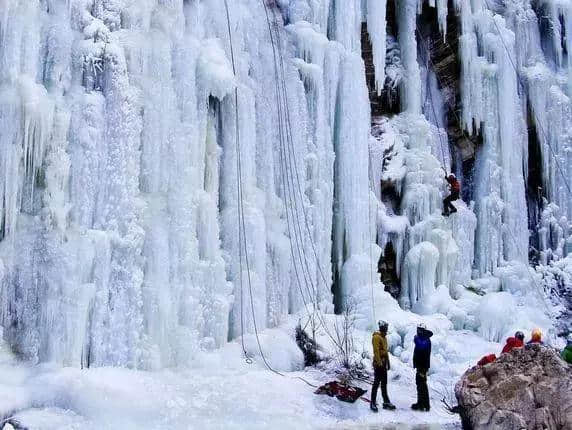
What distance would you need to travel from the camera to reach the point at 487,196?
1661cm

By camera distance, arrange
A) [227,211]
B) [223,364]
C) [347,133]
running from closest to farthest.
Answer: [223,364] → [227,211] → [347,133]

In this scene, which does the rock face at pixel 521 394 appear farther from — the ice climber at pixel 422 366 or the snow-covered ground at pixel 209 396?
the ice climber at pixel 422 366

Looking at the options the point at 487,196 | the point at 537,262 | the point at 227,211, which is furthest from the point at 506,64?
the point at 227,211

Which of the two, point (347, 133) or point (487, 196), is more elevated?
point (347, 133)

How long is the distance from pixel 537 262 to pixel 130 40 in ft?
35.9

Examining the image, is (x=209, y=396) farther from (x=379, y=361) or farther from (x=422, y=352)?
(x=422, y=352)

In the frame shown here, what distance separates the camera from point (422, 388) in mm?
9281

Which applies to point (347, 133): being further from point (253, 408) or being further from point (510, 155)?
point (253, 408)

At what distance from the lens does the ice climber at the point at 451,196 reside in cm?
1530

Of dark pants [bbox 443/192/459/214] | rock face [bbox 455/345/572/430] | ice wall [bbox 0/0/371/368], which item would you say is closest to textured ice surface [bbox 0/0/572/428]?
ice wall [bbox 0/0/371/368]

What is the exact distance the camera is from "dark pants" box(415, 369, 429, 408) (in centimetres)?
921

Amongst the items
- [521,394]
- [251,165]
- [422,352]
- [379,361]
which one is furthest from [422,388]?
[251,165]

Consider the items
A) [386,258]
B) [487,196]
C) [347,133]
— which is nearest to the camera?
[347,133]

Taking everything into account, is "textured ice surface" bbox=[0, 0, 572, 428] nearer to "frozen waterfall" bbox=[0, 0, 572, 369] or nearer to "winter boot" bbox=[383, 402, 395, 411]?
"frozen waterfall" bbox=[0, 0, 572, 369]
